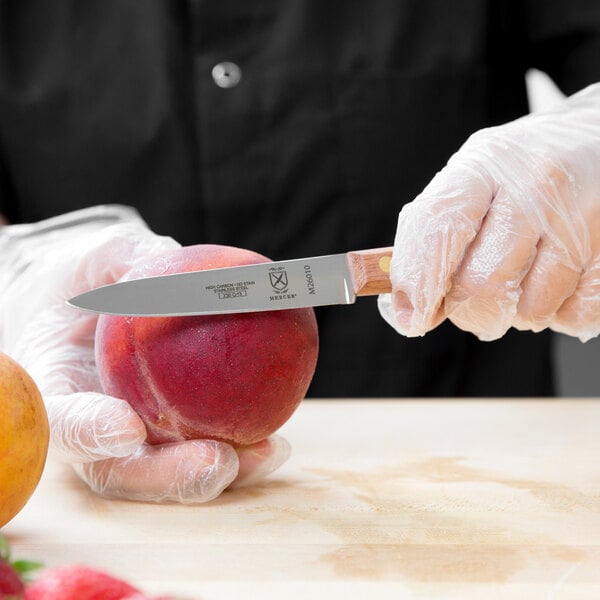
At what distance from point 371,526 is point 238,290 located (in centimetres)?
30

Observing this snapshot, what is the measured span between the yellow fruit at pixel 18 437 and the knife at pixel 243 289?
0.48ft

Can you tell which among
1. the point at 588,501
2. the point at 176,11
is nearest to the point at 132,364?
the point at 588,501

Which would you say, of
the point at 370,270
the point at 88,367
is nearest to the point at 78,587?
the point at 370,270

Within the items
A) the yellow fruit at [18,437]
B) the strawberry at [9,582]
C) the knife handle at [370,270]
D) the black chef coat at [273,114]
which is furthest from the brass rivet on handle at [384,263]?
the black chef coat at [273,114]

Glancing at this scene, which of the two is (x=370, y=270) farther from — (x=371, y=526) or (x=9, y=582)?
(x=9, y=582)

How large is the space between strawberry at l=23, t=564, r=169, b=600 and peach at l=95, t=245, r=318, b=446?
1.08ft

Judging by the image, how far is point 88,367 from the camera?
48.0 inches

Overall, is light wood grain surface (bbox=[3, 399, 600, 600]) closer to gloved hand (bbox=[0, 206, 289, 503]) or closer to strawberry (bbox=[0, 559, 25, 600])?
gloved hand (bbox=[0, 206, 289, 503])

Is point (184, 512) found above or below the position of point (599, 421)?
above

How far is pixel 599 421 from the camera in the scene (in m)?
1.46

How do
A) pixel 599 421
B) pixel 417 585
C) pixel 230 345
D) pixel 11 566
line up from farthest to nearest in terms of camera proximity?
pixel 599 421 → pixel 230 345 → pixel 417 585 → pixel 11 566

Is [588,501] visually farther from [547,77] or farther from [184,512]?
[547,77]

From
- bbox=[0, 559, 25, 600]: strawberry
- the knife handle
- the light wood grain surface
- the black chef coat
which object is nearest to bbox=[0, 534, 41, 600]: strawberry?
bbox=[0, 559, 25, 600]: strawberry

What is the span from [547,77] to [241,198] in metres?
0.74
